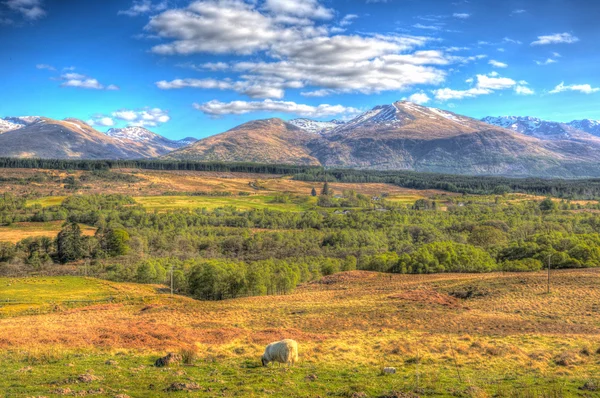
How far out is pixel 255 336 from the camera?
34438mm

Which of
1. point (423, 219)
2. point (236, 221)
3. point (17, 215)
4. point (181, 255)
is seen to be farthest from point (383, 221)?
point (17, 215)

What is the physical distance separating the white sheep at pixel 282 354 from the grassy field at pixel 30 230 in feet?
430

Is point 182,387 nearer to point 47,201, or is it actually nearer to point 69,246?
point 69,246

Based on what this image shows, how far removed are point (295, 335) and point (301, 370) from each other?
12.9m

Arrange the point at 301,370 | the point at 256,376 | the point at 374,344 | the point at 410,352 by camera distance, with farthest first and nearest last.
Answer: the point at 374,344, the point at 410,352, the point at 301,370, the point at 256,376

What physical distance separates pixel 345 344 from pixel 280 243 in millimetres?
104110

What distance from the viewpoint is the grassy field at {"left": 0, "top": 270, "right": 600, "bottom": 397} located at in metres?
18.7

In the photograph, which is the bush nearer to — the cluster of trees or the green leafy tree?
the cluster of trees

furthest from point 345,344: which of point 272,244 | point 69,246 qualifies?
point 69,246

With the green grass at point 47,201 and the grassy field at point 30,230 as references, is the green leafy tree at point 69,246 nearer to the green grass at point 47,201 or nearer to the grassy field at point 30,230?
the grassy field at point 30,230

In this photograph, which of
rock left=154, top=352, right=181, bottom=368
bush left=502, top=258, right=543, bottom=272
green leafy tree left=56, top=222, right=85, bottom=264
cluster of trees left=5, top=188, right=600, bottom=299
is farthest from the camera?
green leafy tree left=56, top=222, right=85, bottom=264

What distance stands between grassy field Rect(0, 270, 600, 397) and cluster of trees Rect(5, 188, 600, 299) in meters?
22.0

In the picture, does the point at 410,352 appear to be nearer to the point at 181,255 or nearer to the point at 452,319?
the point at 452,319

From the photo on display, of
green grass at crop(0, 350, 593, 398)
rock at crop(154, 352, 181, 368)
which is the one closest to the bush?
green grass at crop(0, 350, 593, 398)
